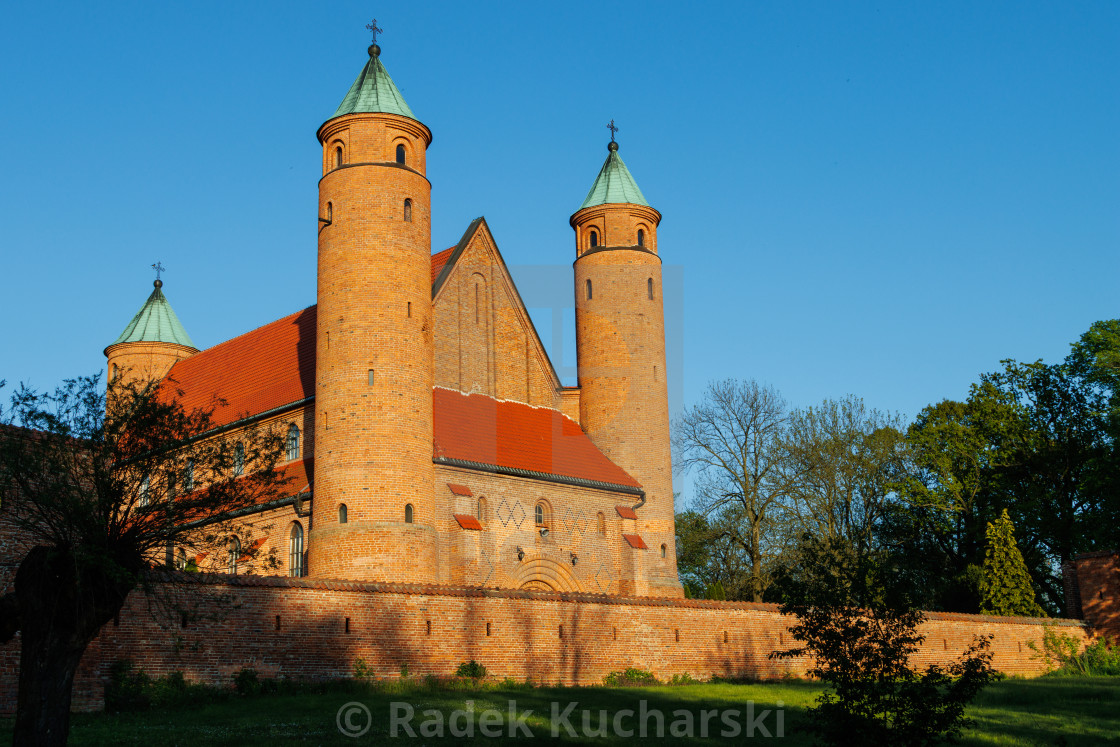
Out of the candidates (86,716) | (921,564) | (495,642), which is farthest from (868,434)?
(86,716)

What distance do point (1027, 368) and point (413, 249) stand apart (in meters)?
26.0

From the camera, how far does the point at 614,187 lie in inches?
1417

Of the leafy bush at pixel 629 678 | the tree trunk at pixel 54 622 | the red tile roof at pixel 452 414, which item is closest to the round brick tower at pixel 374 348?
the red tile roof at pixel 452 414

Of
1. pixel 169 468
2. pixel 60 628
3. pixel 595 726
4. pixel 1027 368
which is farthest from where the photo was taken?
pixel 1027 368

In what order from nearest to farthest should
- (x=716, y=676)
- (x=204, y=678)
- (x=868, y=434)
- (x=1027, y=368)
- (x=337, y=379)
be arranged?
(x=204, y=678) → (x=716, y=676) → (x=337, y=379) → (x=1027, y=368) → (x=868, y=434)

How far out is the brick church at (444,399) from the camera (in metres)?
26.2

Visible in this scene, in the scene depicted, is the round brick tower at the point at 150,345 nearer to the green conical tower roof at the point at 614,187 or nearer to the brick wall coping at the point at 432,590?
the green conical tower roof at the point at 614,187

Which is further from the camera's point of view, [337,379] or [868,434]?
[868,434]

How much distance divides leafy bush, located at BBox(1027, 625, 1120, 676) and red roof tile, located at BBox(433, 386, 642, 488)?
39.5 ft

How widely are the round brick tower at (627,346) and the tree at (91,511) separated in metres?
19.2

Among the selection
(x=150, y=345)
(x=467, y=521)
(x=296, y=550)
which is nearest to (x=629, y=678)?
(x=467, y=521)

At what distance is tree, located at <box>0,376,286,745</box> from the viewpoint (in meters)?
13.0

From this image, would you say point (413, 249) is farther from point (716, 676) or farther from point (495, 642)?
point (716, 676)

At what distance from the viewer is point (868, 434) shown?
4597cm
